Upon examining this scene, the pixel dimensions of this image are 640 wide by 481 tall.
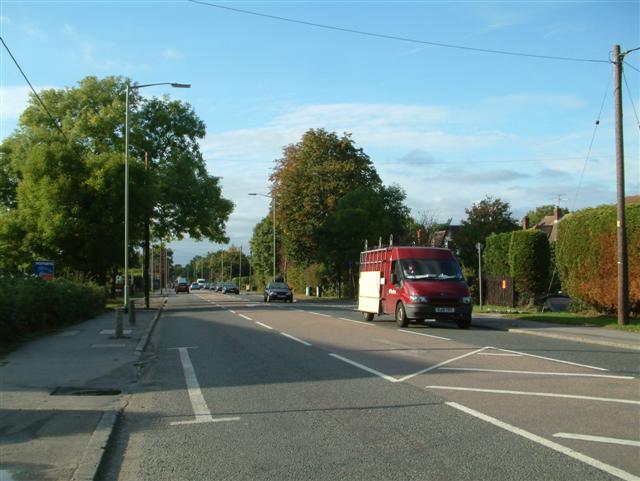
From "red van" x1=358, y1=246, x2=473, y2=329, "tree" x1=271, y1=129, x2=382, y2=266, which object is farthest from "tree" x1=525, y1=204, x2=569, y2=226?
"red van" x1=358, y1=246, x2=473, y2=329

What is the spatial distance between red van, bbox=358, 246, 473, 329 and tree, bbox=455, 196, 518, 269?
2572 cm

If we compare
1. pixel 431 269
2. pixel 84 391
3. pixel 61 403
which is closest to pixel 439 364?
pixel 84 391

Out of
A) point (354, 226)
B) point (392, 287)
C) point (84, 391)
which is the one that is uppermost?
point (354, 226)

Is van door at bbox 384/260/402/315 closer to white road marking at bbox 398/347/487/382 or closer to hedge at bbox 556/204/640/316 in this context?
white road marking at bbox 398/347/487/382

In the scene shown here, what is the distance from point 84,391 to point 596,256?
19.1 metres

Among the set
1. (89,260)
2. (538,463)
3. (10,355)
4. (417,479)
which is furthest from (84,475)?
(89,260)

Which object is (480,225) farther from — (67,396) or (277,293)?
(67,396)

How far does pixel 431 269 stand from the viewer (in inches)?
841

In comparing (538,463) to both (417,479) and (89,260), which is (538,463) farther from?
(89,260)

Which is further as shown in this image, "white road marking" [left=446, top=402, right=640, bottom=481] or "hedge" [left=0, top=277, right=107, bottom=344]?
"hedge" [left=0, top=277, right=107, bottom=344]

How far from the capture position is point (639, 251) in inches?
840

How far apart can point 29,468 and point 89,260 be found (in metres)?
30.2

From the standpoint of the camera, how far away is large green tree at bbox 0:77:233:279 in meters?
33.3

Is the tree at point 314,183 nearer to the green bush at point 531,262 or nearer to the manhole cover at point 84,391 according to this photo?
the green bush at point 531,262
